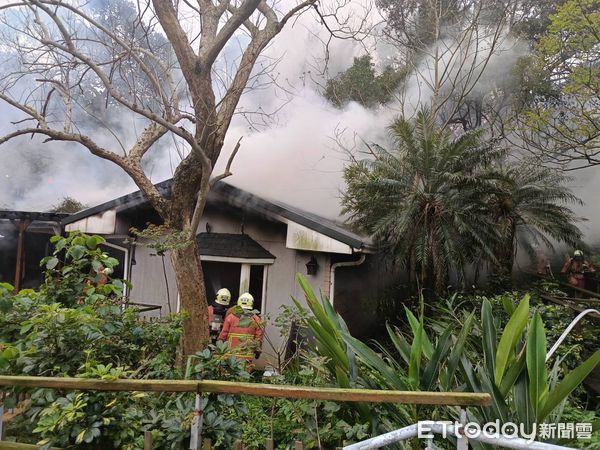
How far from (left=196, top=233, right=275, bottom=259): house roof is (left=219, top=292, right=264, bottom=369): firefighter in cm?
183

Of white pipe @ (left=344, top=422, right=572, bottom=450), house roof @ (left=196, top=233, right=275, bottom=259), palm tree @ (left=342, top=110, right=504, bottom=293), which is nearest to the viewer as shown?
white pipe @ (left=344, top=422, right=572, bottom=450)

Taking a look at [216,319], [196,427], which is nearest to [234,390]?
[196,427]

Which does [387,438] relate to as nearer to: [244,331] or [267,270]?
[244,331]

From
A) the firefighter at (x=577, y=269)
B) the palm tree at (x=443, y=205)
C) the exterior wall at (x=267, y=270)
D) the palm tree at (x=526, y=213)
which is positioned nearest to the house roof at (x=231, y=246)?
the exterior wall at (x=267, y=270)

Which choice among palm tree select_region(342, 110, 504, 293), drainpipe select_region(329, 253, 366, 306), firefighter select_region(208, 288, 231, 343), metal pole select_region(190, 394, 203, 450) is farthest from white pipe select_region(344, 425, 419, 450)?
palm tree select_region(342, 110, 504, 293)

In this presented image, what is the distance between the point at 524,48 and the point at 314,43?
7291mm

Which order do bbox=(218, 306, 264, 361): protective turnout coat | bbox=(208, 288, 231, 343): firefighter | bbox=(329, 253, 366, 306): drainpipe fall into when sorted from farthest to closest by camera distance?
bbox=(329, 253, 366, 306): drainpipe < bbox=(208, 288, 231, 343): firefighter < bbox=(218, 306, 264, 361): protective turnout coat

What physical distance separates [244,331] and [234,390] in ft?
10.2

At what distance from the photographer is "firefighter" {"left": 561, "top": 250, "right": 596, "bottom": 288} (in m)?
10.4

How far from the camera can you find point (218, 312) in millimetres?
6523

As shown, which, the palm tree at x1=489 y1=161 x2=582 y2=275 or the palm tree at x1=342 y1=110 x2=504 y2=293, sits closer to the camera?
the palm tree at x1=342 y1=110 x2=504 y2=293

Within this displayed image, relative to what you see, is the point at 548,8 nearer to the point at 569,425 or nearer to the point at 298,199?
the point at 298,199

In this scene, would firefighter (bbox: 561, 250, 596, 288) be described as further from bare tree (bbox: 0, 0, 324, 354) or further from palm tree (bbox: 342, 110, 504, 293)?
bare tree (bbox: 0, 0, 324, 354)

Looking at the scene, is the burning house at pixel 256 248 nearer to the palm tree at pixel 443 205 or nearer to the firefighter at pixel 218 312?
the firefighter at pixel 218 312
